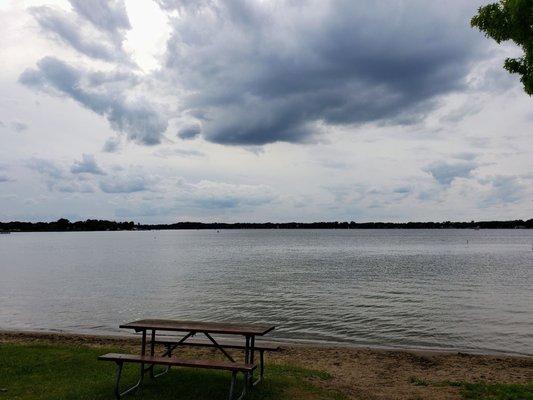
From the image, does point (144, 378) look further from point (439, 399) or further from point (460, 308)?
point (460, 308)

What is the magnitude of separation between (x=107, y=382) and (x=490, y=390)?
8825 millimetres

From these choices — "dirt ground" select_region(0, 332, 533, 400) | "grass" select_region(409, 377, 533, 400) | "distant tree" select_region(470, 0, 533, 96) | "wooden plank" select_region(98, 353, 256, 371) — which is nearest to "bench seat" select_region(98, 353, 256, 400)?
"wooden plank" select_region(98, 353, 256, 371)

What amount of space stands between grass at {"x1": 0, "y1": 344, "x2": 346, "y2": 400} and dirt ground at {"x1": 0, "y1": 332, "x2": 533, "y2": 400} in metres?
0.98

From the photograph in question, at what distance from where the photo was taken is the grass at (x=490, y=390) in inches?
382

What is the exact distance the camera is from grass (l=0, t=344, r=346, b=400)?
920cm

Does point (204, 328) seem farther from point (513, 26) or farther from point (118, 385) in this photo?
point (513, 26)

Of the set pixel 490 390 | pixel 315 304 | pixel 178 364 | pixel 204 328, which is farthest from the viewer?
pixel 315 304

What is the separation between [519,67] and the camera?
10320 millimetres

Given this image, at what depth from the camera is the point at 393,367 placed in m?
13.8

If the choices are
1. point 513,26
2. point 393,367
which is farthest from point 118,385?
point 513,26

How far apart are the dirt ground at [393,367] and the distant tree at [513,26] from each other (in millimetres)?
7594

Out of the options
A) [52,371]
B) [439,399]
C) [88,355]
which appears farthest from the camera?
[88,355]

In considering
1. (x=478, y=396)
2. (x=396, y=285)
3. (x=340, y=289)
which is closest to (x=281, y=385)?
(x=478, y=396)

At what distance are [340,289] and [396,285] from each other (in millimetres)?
5889
